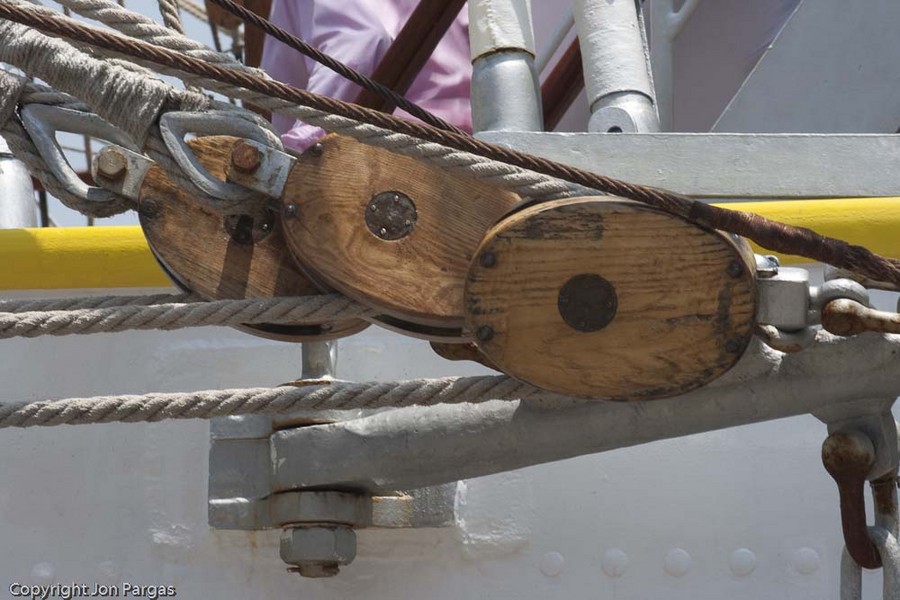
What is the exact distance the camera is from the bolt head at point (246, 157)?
1.76m

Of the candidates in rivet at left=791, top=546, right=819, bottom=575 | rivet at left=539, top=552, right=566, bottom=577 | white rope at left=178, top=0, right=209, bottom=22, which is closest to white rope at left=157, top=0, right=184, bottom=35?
→ rivet at left=539, top=552, right=566, bottom=577

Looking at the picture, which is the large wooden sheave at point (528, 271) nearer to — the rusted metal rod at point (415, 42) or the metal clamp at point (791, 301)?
the metal clamp at point (791, 301)

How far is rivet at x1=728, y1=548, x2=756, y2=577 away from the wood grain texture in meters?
0.75

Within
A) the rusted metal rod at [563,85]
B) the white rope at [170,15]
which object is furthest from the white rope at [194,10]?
the white rope at [170,15]

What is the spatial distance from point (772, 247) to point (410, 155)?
381 millimetres

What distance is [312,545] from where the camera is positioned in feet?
7.11

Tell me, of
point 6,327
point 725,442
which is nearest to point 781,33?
point 725,442

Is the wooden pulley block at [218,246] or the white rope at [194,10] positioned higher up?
the white rope at [194,10]

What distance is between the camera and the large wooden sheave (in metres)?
1.63

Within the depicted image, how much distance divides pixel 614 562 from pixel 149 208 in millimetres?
860

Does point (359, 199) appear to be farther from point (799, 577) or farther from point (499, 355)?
point (799, 577)

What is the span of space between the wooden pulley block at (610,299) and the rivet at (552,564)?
0.69 meters

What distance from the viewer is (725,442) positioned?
2.32m

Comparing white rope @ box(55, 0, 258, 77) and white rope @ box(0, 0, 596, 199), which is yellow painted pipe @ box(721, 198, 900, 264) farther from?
white rope @ box(55, 0, 258, 77)
